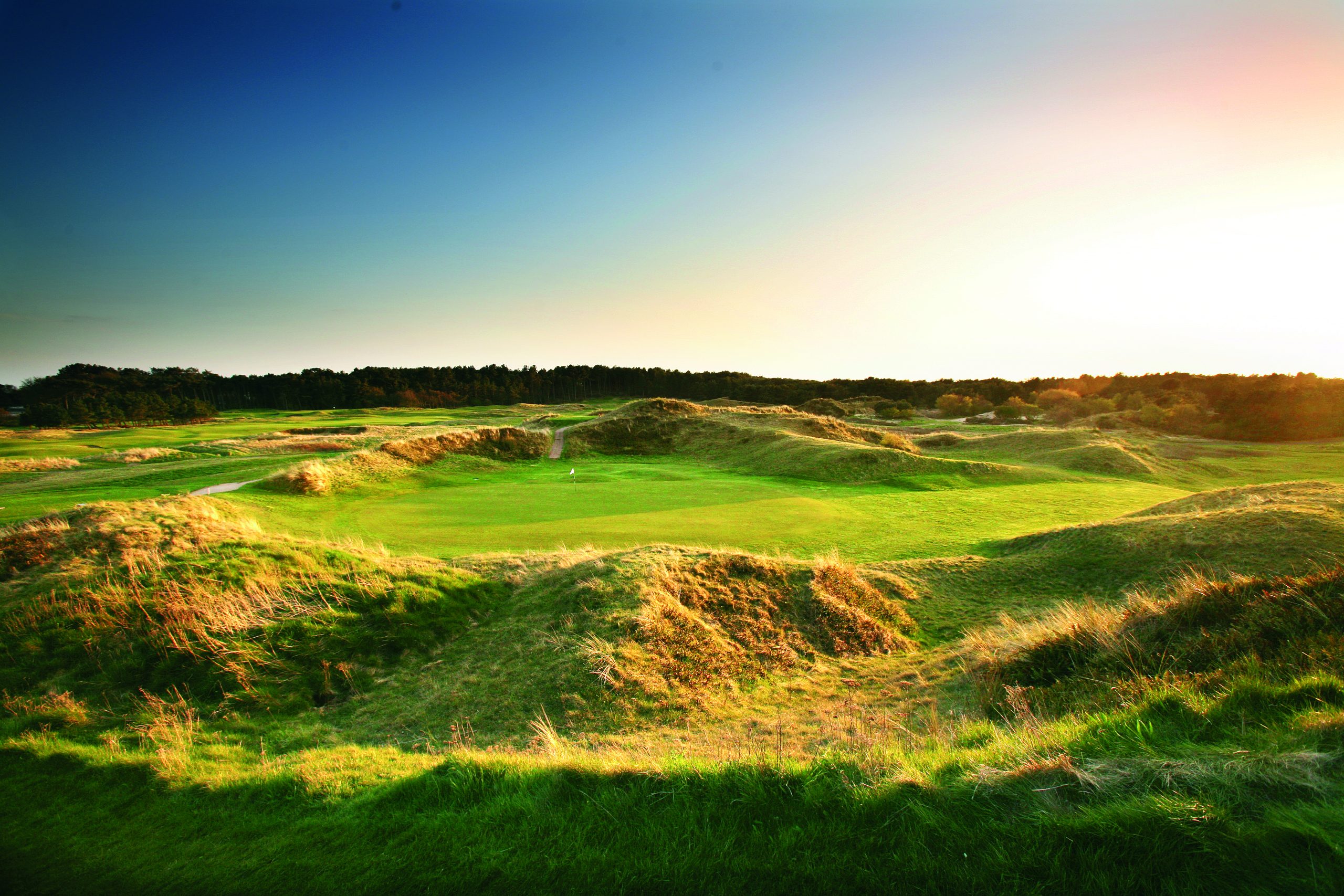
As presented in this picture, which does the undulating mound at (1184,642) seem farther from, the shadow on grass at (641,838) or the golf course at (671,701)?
the shadow on grass at (641,838)

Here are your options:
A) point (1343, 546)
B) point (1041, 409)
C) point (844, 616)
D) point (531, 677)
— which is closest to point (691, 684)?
point (531, 677)

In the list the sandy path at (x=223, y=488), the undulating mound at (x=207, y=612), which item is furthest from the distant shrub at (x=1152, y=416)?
the sandy path at (x=223, y=488)

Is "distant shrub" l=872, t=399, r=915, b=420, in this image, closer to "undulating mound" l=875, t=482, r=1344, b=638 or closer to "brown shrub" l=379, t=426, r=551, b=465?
"brown shrub" l=379, t=426, r=551, b=465

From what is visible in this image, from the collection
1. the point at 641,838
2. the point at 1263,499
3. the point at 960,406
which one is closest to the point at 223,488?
the point at 641,838

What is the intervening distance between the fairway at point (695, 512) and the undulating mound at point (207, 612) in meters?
4.13

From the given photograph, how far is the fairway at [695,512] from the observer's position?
15828mm

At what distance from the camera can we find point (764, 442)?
39.1m

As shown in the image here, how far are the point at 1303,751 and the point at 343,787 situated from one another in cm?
701

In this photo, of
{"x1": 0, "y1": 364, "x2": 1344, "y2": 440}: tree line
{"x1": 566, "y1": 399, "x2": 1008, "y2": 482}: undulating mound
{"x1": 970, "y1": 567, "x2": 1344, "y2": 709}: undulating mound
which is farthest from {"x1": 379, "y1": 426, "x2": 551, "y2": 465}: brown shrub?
{"x1": 0, "y1": 364, "x2": 1344, "y2": 440}: tree line

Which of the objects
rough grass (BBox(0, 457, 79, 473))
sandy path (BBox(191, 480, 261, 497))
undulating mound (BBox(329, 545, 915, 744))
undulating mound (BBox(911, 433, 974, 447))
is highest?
rough grass (BBox(0, 457, 79, 473))

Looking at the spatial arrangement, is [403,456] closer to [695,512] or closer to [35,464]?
[35,464]

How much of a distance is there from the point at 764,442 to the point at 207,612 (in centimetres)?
3395

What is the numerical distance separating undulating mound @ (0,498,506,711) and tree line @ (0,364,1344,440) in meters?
65.8

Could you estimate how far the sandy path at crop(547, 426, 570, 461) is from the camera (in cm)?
4053
